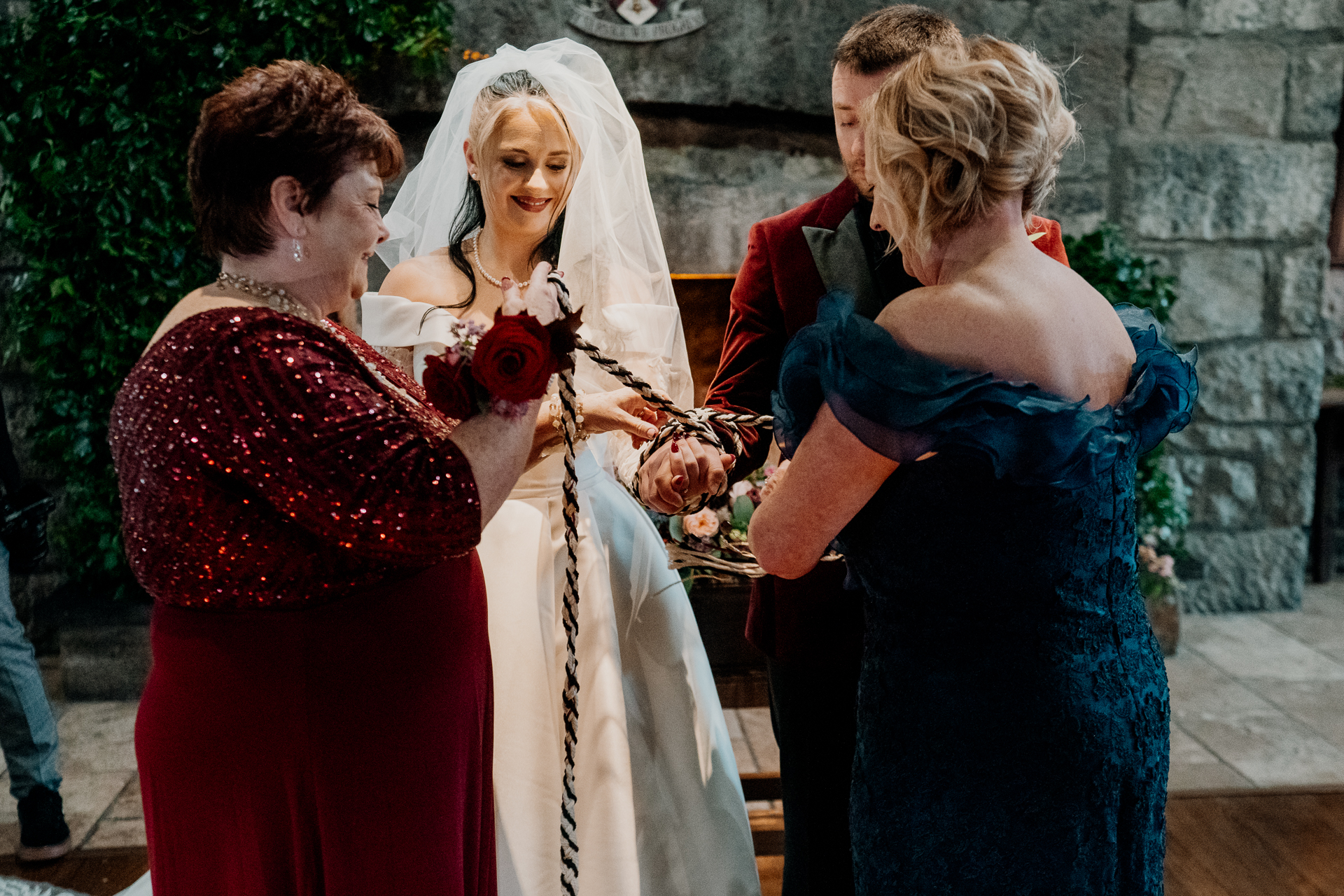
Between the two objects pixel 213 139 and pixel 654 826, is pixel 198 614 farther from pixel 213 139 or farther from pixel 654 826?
pixel 654 826

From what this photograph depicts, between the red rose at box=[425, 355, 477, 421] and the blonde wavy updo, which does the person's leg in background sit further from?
the blonde wavy updo

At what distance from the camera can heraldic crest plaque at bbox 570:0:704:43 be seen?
→ 406 centimetres

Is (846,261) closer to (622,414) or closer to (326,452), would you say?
(622,414)

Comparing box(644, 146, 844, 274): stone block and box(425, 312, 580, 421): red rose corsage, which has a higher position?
box(644, 146, 844, 274): stone block

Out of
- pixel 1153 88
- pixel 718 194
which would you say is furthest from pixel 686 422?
pixel 1153 88

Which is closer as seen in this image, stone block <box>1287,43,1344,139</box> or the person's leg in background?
the person's leg in background

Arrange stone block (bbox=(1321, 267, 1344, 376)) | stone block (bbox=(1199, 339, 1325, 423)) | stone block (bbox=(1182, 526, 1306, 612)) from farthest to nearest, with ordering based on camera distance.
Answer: stone block (bbox=(1321, 267, 1344, 376)), stone block (bbox=(1182, 526, 1306, 612)), stone block (bbox=(1199, 339, 1325, 423))

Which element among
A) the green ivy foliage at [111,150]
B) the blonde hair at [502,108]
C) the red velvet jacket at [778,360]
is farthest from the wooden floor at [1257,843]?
the green ivy foliage at [111,150]

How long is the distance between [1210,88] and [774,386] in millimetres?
3587

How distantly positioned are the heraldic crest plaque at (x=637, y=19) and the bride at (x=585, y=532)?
1.96 metres

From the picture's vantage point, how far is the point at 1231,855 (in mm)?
2811

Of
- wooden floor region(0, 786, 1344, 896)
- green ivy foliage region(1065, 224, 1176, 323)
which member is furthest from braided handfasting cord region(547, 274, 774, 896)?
green ivy foliage region(1065, 224, 1176, 323)

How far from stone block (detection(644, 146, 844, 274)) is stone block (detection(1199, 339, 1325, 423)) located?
191cm

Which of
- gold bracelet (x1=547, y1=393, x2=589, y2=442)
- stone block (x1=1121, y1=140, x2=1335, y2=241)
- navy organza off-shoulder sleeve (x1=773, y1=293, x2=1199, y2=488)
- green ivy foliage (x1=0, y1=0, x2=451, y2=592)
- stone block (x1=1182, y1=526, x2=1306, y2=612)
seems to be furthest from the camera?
stone block (x1=1182, y1=526, x2=1306, y2=612)
